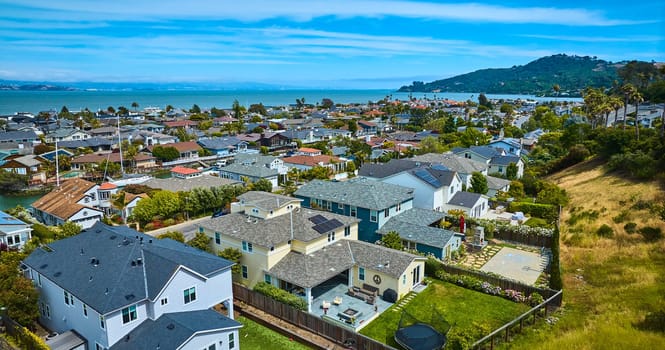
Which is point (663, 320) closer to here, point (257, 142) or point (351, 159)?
point (351, 159)

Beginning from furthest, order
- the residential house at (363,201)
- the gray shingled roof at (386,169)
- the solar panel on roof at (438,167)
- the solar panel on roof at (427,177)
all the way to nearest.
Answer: the solar panel on roof at (438,167)
the gray shingled roof at (386,169)
the solar panel on roof at (427,177)
the residential house at (363,201)

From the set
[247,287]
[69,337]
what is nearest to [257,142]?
[247,287]

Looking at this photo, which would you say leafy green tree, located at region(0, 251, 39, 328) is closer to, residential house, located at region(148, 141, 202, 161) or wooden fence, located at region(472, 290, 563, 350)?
wooden fence, located at region(472, 290, 563, 350)

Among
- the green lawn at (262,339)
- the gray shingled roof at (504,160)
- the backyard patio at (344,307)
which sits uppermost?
the gray shingled roof at (504,160)

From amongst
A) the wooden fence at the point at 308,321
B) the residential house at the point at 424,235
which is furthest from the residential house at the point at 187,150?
the wooden fence at the point at 308,321

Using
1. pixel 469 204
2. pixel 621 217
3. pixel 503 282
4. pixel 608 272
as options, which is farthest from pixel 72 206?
pixel 621 217

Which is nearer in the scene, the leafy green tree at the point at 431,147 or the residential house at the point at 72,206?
the residential house at the point at 72,206

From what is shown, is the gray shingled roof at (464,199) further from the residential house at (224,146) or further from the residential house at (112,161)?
the residential house at (112,161)
